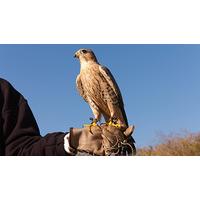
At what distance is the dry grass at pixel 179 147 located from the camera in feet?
7.36

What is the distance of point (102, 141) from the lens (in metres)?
2.08

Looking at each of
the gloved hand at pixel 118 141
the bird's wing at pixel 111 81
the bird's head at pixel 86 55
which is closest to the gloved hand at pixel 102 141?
the gloved hand at pixel 118 141

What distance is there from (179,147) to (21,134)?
0.99m

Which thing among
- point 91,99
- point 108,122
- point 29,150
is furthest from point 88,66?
point 29,150

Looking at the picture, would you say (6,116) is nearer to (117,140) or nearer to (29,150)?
(29,150)

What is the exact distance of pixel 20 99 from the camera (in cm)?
210

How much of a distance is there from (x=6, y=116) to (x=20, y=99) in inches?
5.5

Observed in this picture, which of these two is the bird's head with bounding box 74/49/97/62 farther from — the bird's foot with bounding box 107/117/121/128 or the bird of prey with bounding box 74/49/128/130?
the bird's foot with bounding box 107/117/121/128

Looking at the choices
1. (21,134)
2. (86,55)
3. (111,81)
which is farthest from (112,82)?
(21,134)

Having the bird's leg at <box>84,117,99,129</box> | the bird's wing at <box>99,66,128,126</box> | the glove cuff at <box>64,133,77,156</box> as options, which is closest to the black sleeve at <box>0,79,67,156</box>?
the glove cuff at <box>64,133,77,156</box>

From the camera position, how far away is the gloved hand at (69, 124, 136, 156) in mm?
2027

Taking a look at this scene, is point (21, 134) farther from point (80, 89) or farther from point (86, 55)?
point (86, 55)

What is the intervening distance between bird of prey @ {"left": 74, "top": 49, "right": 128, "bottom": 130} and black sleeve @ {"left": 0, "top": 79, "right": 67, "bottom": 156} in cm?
40

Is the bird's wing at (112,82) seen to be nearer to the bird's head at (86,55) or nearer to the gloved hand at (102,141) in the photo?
the bird's head at (86,55)
